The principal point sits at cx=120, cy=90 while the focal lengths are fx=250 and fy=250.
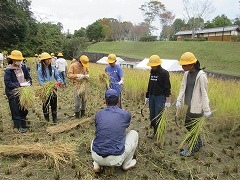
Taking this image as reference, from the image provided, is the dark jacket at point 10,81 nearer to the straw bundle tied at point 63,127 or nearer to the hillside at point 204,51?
the straw bundle tied at point 63,127

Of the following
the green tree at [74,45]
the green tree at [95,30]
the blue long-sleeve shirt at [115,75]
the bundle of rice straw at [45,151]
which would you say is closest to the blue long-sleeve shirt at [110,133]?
the bundle of rice straw at [45,151]

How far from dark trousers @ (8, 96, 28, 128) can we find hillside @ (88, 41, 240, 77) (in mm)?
18245

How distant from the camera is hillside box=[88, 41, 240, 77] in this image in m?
24.1

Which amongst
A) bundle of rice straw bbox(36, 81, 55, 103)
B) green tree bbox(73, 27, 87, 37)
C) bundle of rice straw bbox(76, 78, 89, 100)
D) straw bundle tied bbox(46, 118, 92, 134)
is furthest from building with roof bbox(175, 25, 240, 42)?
bundle of rice straw bbox(36, 81, 55, 103)

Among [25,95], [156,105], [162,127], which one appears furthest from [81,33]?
[162,127]

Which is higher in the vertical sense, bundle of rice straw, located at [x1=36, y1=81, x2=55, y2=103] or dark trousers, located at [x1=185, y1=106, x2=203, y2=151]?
bundle of rice straw, located at [x1=36, y1=81, x2=55, y2=103]

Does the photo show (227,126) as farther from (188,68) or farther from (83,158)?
(83,158)

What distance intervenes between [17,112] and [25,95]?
0.49m

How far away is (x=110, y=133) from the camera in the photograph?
2.98 metres

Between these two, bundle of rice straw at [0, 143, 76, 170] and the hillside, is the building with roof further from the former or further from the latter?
bundle of rice straw at [0, 143, 76, 170]

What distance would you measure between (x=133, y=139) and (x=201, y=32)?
→ 45.2 meters

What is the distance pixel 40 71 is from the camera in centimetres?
482

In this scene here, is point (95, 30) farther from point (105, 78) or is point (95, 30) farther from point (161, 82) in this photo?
point (161, 82)

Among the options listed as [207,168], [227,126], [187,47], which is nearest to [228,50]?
[187,47]
